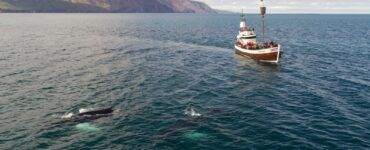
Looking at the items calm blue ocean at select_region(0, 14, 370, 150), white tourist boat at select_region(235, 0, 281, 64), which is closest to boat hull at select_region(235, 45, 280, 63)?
white tourist boat at select_region(235, 0, 281, 64)

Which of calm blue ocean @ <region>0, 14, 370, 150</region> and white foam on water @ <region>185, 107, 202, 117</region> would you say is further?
white foam on water @ <region>185, 107, 202, 117</region>

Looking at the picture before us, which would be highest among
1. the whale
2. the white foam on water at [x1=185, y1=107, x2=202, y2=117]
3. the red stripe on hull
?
the red stripe on hull

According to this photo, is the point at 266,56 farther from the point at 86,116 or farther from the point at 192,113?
the point at 86,116

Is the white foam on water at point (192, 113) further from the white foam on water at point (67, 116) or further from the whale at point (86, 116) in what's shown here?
the white foam on water at point (67, 116)

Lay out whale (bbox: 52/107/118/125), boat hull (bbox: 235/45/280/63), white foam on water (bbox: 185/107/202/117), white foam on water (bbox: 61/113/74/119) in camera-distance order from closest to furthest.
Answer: whale (bbox: 52/107/118/125) → white foam on water (bbox: 61/113/74/119) → white foam on water (bbox: 185/107/202/117) → boat hull (bbox: 235/45/280/63)

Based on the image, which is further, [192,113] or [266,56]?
[266,56]

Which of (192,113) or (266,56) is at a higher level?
(266,56)

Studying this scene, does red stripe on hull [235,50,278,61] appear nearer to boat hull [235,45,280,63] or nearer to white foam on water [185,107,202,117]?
boat hull [235,45,280,63]

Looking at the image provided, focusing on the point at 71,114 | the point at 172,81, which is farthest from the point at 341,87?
the point at 71,114

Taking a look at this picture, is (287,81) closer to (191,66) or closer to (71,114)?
(191,66)

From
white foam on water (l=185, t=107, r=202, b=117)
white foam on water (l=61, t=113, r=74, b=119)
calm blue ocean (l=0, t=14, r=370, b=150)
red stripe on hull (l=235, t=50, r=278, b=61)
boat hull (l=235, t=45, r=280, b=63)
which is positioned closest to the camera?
calm blue ocean (l=0, t=14, r=370, b=150)

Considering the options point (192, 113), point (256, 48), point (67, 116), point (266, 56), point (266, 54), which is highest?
point (256, 48)

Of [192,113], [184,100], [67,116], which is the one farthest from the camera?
[184,100]

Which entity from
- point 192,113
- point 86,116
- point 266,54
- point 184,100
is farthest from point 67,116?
point 266,54
